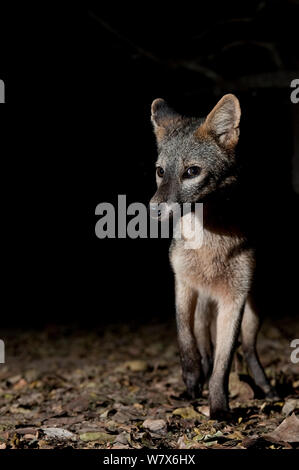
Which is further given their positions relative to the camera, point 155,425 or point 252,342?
point 252,342

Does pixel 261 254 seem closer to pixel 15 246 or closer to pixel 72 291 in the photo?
pixel 72 291

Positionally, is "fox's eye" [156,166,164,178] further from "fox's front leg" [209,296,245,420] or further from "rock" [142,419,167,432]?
"rock" [142,419,167,432]

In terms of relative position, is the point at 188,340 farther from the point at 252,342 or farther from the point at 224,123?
the point at 224,123

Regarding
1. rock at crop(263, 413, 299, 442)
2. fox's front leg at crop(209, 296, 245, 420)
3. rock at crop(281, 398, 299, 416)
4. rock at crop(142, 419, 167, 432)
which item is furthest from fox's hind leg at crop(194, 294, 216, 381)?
rock at crop(263, 413, 299, 442)

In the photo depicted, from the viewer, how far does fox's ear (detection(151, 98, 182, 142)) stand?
16.5 feet

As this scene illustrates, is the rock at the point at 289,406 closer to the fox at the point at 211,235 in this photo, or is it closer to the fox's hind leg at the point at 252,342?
the fox at the point at 211,235

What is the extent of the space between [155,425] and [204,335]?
139 centimetres

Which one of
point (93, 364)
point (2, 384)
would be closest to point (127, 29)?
point (93, 364)

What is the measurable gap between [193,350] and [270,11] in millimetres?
5809

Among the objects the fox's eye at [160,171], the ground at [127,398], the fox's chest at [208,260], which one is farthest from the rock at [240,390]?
Result: the fox's eye at [160,171]

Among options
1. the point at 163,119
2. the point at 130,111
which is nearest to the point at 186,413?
the point at 163,119

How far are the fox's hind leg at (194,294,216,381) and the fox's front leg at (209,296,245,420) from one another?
1.57 feet

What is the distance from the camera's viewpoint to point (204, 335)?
5355 mm

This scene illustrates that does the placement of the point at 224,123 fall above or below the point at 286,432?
above
